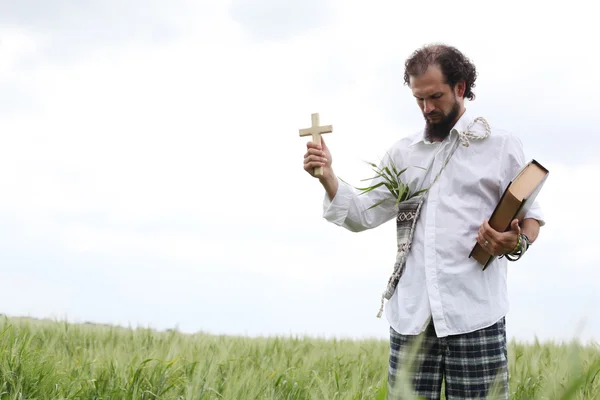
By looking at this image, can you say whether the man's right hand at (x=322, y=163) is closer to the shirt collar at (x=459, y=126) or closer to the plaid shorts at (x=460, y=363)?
the shirt collar at (x=459, y=126)

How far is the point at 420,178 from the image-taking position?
129 inches

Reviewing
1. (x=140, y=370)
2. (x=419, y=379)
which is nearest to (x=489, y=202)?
(x=419, y=379)

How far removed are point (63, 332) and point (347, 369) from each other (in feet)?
8.85

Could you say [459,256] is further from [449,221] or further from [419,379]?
[419,379]

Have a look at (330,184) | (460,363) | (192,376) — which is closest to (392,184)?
(330,184)

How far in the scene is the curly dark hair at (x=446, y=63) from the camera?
3.27 m

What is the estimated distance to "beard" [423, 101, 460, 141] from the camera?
3238mm

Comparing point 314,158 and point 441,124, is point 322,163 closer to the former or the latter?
point 314,158

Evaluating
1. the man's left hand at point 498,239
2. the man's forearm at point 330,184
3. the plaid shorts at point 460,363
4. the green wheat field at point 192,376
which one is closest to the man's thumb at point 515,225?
the man's left hand at point 498,239

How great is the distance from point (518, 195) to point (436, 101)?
676 millimetres

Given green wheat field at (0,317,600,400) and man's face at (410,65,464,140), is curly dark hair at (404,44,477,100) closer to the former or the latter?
man's face at (410,65,464,140)

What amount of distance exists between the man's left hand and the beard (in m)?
Result: 0.58

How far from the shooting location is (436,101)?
3209 millimetres

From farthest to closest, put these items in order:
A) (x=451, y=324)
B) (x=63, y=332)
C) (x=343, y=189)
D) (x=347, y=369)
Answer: (x=63, y=332) < (x=347, y=369) < (x=343, y=189) < (x=451, y=324)
